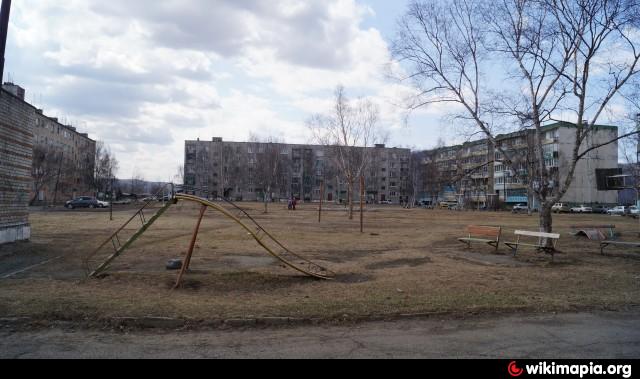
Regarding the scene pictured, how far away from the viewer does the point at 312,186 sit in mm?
130750

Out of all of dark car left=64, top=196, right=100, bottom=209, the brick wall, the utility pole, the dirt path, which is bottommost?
the dirt path

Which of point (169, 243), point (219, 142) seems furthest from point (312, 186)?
point (169, 243)

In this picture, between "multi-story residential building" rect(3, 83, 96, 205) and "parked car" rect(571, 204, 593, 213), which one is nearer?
"multi-story residential building" rect(3, 83, 96, 205)

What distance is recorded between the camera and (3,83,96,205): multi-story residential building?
5791cm

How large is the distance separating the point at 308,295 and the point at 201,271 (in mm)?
3304

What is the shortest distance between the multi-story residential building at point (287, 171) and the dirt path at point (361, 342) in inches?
3970

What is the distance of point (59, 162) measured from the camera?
200 feet

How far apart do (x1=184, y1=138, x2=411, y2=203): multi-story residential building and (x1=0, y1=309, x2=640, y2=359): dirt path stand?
10083 centimetres

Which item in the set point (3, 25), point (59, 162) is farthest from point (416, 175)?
point (3, 25)

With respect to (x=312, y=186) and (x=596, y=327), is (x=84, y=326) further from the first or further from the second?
(x=312, y=186)

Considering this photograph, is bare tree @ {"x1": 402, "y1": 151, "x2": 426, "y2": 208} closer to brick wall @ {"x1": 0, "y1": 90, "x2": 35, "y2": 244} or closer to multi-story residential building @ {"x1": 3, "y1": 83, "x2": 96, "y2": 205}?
multi-story residential building @ {"x1": 3, "y1": 83, "x2": 96, "y2": 205}

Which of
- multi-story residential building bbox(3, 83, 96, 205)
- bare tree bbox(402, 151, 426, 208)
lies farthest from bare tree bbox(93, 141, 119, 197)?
bare tree bbox(402, 151, 426, 208)
